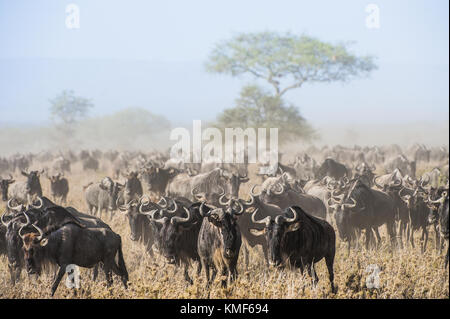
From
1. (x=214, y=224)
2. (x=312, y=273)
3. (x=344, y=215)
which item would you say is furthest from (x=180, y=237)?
(x=344, y=215)

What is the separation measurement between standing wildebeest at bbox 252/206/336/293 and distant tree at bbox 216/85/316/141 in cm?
2220

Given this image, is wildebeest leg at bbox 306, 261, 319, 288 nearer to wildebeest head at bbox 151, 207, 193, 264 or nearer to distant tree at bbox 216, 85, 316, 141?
wildebeest head at bbox 151, 207, 193, 264

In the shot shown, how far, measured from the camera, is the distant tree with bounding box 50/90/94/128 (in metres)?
52.4

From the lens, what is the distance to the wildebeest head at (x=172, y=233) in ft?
26.7

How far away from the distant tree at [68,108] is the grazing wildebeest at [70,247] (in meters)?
45.6

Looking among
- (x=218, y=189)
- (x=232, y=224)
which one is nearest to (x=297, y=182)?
(x=218, y=189)

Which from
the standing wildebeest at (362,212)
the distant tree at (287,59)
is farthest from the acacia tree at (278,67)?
the standing wildebeest at (362,212)

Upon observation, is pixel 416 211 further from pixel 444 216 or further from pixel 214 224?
pixel 214 224

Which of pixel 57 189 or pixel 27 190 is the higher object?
pixel 27 190

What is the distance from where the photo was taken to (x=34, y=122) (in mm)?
50812

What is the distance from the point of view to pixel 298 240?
7.78 meters

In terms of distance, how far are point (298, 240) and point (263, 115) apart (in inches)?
928

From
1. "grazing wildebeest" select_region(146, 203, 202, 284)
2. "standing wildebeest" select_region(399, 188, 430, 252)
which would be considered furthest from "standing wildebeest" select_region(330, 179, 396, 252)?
"grazing wildebeest" select_region(146, 203, 202, 284)

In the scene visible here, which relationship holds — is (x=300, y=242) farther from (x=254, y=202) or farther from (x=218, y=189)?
(x=218, y=189)
